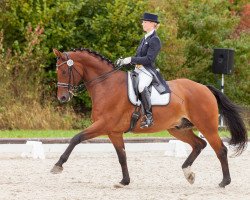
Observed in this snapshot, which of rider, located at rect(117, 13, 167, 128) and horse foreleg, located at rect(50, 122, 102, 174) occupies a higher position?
rider, located at rect(117, 13, 167, 128)

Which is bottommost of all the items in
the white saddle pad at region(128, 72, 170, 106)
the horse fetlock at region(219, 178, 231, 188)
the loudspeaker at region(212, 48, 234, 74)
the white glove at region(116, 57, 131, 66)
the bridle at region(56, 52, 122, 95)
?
the loudspeaker at region(212, 48, 234, 74)

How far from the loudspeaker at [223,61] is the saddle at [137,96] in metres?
14.9

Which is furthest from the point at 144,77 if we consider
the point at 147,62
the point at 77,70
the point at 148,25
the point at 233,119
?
the point at 233,119

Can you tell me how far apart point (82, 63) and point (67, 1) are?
45.4 feet

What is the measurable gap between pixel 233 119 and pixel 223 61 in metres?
14.0

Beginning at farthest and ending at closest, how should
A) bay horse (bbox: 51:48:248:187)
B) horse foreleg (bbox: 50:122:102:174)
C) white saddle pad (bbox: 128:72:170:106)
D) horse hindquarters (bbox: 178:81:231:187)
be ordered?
horse hindquarters (bbox: 178:81:231:187), white saddle pad (bbox: 128:72:170:106), bay horse (bbox: 51:48:248:187), horse foreleg (bbox: 50:122:102:174)

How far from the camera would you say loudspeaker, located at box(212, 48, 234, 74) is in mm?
27625

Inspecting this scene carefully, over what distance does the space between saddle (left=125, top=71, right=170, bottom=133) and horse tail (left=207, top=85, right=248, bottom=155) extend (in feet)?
3.81

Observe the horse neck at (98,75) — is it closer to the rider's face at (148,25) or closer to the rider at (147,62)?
the rider at (147,62)

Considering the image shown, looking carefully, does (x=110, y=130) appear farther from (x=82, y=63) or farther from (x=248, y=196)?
(x=248, y=196)

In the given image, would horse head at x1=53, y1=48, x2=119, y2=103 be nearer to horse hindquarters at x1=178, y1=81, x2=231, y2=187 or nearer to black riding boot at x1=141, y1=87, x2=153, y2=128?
black riding boot at x1=141, y1=87, x2=153, y2=128

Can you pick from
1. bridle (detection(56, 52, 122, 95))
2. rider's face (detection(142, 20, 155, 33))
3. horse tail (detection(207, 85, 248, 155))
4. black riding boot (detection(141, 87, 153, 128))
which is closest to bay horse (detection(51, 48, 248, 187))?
bridle (detection(56, 52, 122, 95))

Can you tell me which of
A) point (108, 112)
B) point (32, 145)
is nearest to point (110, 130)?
point (108, 112)

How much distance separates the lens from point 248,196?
11625 mm
